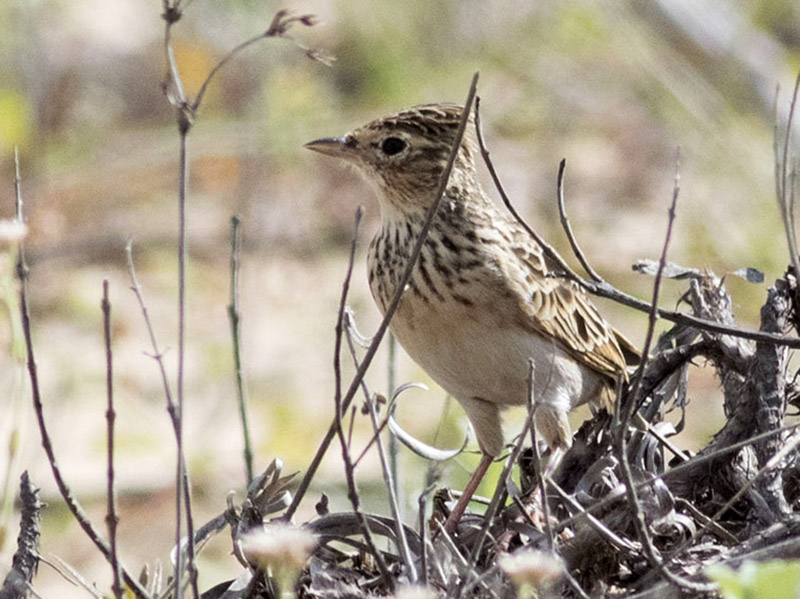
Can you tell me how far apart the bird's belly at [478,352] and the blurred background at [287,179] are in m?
1.67

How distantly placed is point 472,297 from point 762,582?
194cm

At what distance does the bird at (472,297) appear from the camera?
406cm

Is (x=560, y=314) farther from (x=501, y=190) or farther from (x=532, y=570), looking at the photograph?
(x=532, y=570)

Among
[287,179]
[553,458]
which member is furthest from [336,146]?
[287,179]

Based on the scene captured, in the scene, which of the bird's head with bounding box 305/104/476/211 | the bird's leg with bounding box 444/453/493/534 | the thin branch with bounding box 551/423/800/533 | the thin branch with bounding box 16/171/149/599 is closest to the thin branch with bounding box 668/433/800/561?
the thin branch with bounding box 551/423/800/533

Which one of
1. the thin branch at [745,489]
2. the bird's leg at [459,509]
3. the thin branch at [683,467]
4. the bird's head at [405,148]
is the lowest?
the thin branch at [745,489]

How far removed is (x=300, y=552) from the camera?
217cm

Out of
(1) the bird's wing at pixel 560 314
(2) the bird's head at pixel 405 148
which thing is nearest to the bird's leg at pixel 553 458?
(1) the bird's wing at pixel 560 314

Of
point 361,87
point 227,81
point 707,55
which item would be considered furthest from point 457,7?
point 707,55

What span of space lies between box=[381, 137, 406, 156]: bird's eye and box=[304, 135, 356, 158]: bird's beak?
10cm

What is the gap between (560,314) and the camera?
4.35 m

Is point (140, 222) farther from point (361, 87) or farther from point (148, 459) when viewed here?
Answer: point (148, 459)

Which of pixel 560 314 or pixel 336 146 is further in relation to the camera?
pixel 336 146

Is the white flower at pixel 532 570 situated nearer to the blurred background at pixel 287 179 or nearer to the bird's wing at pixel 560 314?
the bird's wing at pixel 560 314
